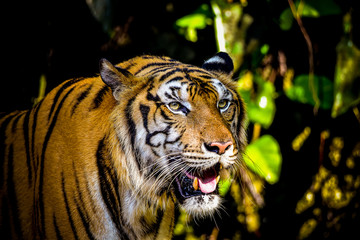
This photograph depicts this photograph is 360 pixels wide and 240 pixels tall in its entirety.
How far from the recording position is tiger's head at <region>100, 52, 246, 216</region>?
0.97 meters

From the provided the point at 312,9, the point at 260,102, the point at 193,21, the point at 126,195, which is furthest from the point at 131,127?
the point at 312,9

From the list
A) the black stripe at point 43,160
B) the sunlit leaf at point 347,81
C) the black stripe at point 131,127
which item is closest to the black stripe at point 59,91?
the black stripe at point 43,160

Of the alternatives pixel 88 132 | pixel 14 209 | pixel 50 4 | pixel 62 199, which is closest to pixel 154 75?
pixel 88 132

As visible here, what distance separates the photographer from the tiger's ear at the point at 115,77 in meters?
0.94

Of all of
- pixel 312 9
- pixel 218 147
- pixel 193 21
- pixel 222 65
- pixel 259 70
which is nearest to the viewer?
pixel 218 147

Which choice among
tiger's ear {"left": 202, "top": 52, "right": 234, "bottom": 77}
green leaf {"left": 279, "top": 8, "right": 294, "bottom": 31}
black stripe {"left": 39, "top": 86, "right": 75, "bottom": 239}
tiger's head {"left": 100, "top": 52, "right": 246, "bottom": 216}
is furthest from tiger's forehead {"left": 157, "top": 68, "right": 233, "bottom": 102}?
green leaf {"left": 279, "top": 8, "right": 294, "bottom": 31}

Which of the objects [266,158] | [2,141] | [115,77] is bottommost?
[266,158]

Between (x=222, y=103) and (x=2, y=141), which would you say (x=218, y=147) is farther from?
(x=2, y=141)

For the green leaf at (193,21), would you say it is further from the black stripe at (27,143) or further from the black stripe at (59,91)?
the black stripe at (27,143)

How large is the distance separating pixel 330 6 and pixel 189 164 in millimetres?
1246

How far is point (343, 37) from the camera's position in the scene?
77.0 inches

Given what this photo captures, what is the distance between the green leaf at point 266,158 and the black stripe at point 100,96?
0.81 m

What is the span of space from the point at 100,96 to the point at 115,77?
0.39 feet

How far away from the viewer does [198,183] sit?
1004mm
